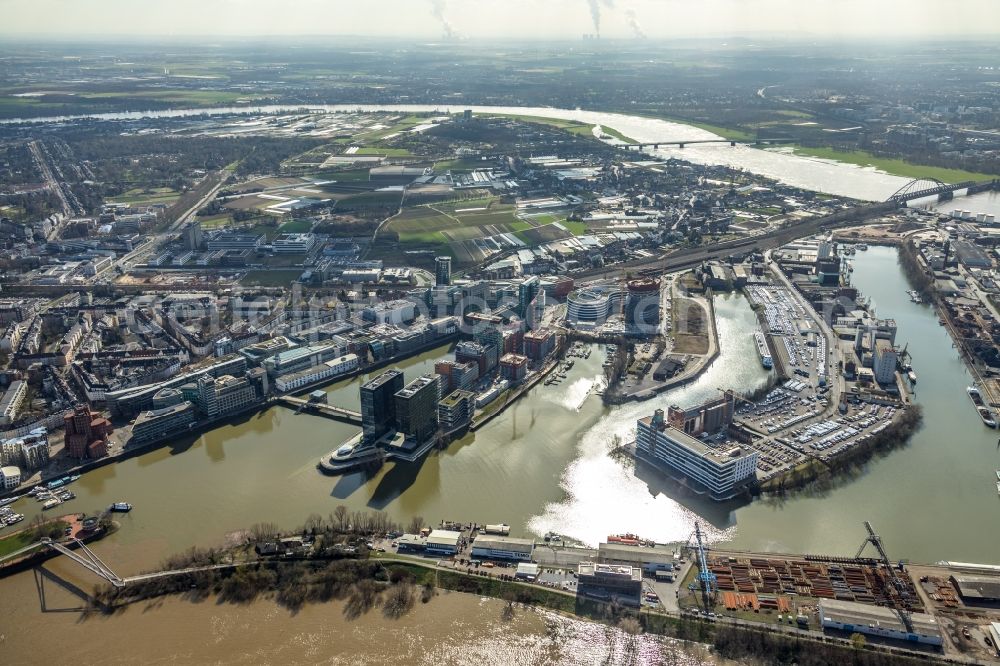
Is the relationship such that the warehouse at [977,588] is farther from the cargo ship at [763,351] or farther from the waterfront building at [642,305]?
the waterfront building at [642,305]

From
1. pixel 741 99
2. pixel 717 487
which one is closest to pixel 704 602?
pixel 717 487

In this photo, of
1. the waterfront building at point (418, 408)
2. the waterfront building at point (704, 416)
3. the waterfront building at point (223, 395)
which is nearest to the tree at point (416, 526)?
the waterfront building at point (418, 408)

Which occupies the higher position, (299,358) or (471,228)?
(471,228)

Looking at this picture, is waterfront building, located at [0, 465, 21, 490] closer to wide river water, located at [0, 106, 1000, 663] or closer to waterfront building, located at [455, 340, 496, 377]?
wide river water, located at [0, 106, 1000, 663]

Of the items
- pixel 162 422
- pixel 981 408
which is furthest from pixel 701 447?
pixel 162 422

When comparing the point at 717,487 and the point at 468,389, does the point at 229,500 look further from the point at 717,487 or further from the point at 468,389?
the point at 717,487

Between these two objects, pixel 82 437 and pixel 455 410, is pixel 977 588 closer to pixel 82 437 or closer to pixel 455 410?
pixel 455 410

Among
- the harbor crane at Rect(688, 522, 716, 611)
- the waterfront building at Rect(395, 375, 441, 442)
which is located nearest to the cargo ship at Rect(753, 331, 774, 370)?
the harbor crane at Rect(688, 522, 716, 611)
